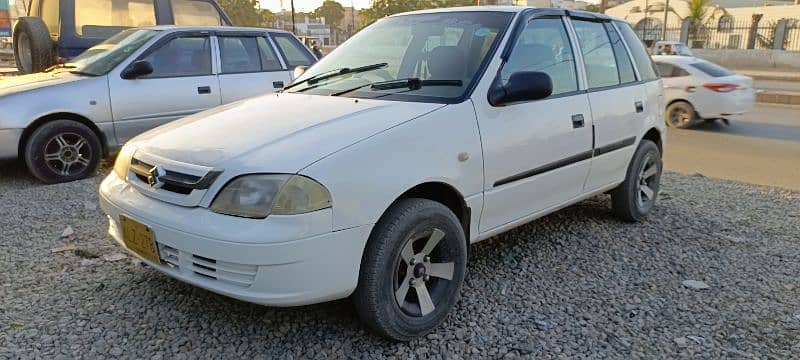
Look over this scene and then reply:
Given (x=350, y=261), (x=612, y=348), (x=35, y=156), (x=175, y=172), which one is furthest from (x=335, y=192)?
(x=35, y=156)

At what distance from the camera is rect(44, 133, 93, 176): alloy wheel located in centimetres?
566

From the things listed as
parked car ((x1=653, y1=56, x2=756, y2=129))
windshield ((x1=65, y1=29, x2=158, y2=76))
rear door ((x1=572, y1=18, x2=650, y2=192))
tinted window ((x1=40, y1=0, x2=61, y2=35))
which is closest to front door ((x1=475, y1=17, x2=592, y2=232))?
rear door ((x1=572, y1=18, x2=650, y2=192))

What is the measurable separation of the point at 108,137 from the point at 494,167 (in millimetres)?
4509

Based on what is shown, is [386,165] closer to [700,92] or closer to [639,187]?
[639,187]

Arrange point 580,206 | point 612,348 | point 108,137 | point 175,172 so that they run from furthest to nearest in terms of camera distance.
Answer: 1. point 108,137
2. point 580,206
3. point 612,348
4. point 175,172

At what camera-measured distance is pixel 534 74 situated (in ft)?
10.3

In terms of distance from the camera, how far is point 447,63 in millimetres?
3348

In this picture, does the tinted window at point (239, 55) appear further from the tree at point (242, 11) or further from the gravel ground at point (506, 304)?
the tree at point (242, 11)

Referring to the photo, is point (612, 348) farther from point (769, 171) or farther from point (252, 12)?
point (252, 12)

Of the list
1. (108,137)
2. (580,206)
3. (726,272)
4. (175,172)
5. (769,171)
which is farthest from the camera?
(769,171)

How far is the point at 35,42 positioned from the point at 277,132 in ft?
20.2

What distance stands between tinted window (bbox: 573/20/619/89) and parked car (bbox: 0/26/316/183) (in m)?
4.00

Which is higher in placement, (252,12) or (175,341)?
(252,12)

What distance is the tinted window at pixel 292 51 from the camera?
730 centimetres
